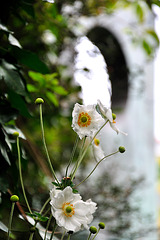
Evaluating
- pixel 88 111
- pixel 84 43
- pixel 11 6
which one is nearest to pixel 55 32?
pixel 84 43

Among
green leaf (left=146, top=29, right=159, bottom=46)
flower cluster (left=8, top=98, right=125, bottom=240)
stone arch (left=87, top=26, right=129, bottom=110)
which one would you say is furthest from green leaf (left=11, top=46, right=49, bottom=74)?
stone arch (left=87, top=26, right=129, bottom=110)

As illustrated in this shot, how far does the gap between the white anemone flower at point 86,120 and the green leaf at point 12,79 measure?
137 mm

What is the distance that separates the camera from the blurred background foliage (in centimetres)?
43

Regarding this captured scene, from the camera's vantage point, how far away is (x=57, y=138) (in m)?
1.27

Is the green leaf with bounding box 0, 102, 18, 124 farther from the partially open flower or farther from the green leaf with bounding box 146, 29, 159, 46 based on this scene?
the green leaf with bounding box 146, 29, 159, 46

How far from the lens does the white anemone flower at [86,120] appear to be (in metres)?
0.31

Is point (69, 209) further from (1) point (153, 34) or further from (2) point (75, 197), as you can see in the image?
(1) point (153, 34)

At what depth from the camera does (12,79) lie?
434 mm

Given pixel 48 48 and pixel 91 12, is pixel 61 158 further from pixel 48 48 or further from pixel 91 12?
pixel 91 12

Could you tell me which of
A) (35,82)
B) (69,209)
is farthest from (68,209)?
(35,82)

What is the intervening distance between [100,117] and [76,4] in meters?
0.71

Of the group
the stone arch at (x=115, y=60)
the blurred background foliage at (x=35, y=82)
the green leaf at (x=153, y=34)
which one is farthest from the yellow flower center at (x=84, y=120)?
the stone arch at (x=115, y=60)

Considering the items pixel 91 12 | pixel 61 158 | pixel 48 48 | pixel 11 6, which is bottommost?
pixel 11 6

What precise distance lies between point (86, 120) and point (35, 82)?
532mm
